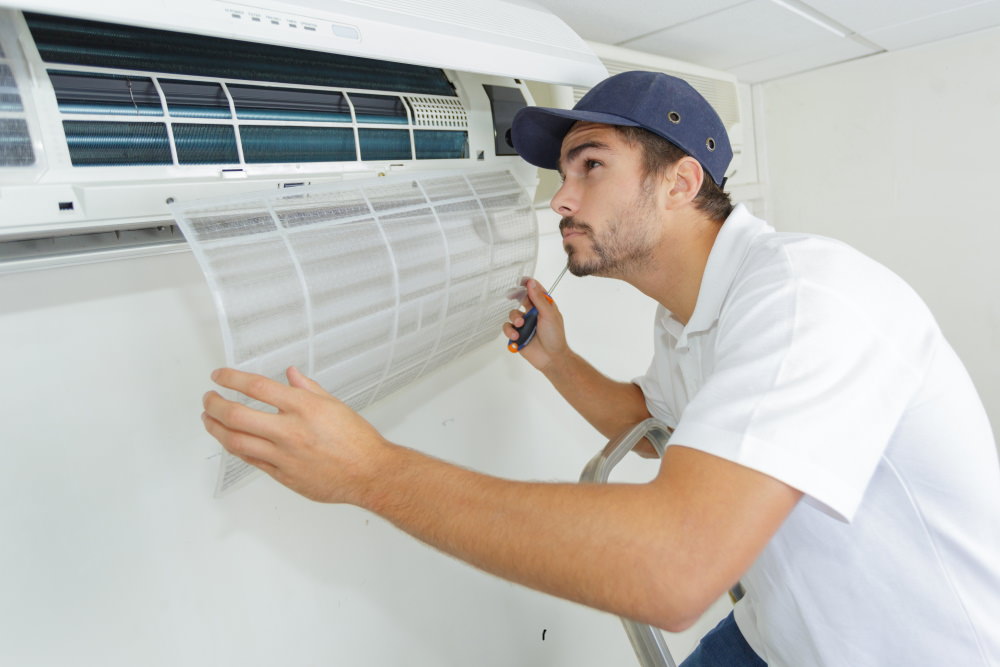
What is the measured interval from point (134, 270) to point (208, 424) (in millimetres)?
311

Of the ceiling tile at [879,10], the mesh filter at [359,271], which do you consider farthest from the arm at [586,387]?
the ceiling tile at [879,10]

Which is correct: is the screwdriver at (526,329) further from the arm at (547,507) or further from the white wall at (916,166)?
the white wall at (916,166)

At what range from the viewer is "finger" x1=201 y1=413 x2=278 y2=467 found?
0.65 m

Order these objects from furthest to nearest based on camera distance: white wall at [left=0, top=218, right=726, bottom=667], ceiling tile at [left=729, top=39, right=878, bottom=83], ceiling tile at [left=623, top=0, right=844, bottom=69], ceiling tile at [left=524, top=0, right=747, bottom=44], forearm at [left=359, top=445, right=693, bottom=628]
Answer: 1. ceiling tile at [left=729, top=39, right=878, bottom=83]
2. ceiling tile at [left=623, top=0, right=844, bottom=69]
3. ceiling tile at [left=524, top=0, right=747, bottom=44]
4. white wall at [left=0, top=218, right=726, bottom=667]
5. forearm at [left=359, top=445, right=693, bottom=628]

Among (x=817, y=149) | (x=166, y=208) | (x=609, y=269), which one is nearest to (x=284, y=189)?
(x=166, y=208)

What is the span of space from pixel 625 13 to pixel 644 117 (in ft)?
1.37

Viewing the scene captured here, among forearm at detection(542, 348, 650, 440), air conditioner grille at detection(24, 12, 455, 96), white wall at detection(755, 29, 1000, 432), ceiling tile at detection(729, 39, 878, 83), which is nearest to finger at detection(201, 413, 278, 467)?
air conditioner grille at detection(24, 12, 455, 96)

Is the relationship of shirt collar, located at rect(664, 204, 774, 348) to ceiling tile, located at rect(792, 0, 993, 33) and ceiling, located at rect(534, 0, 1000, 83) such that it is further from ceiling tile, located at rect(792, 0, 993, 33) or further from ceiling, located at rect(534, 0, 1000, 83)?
ceiling tile, located at rect(792, 0, 993, 33)

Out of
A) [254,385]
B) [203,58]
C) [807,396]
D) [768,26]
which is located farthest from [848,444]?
[768,26]

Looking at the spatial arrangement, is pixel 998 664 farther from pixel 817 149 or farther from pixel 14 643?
pixel 817 149

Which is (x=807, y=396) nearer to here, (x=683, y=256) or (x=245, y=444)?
(x=683, y=256)

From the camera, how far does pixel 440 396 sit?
1.27 m

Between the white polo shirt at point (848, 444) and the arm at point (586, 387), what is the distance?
0.81 ft

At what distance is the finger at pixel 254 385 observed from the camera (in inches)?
24.7
